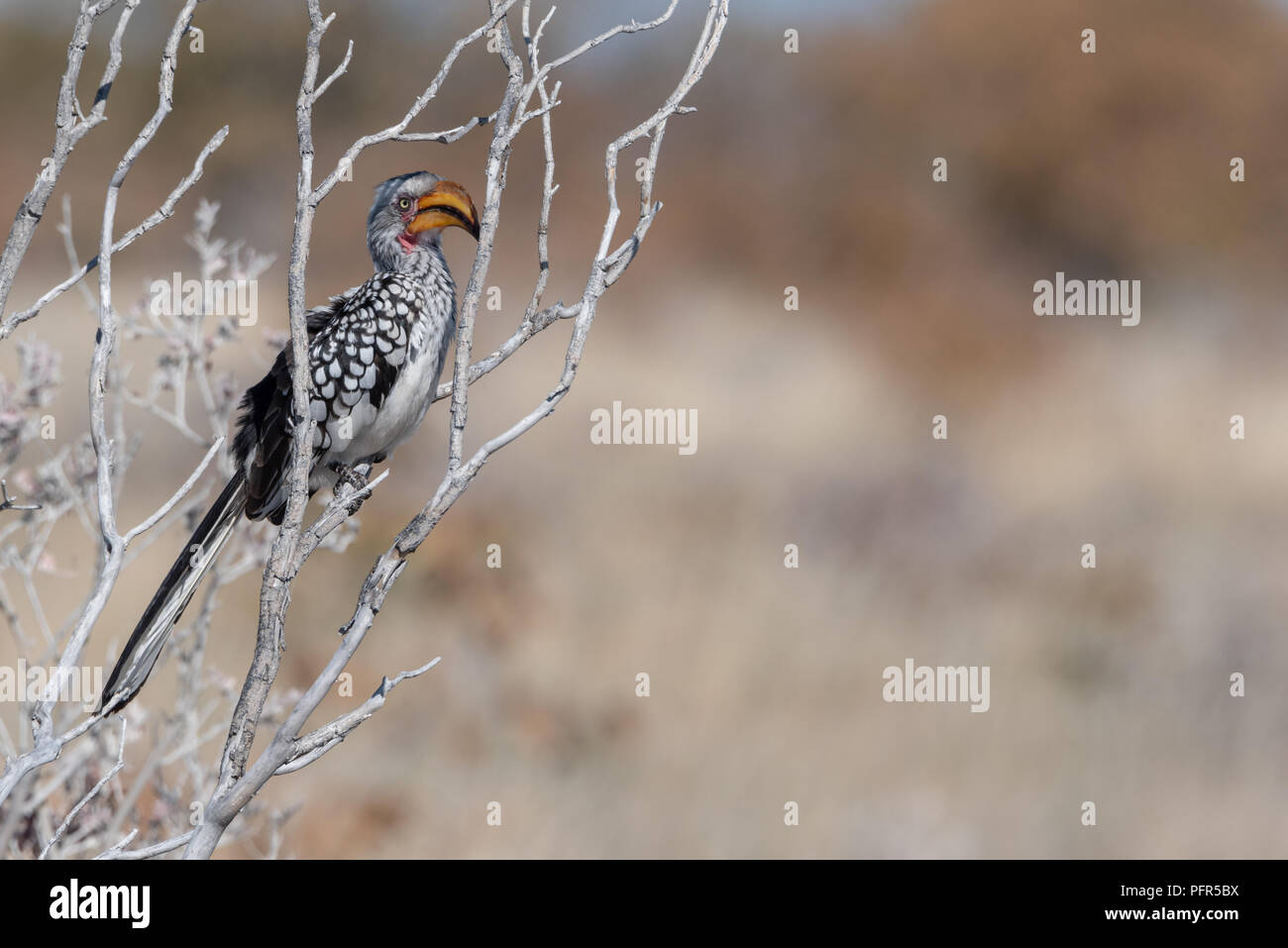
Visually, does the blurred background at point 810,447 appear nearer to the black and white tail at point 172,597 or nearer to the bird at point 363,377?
the bird at point 363,377

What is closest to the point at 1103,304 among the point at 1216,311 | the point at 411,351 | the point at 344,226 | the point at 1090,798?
the point at 1216,311

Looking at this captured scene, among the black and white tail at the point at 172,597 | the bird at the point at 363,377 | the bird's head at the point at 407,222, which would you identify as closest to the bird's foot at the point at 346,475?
the bird at the point at 363,377

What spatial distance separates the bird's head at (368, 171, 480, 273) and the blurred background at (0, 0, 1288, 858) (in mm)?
501

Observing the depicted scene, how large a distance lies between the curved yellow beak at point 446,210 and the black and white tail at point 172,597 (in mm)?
1068

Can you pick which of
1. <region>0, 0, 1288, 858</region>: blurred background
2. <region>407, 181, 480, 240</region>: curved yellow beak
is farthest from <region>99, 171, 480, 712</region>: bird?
<region>0, 0, 1288, 858</region>: blurred background

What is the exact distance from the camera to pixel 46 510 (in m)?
3.81

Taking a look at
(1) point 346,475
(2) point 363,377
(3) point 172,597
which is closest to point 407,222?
(2) point 363,377

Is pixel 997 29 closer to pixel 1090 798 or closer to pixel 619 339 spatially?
pixel 619 339

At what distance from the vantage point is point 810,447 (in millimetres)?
12484

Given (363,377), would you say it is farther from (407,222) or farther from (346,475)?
(407,222)

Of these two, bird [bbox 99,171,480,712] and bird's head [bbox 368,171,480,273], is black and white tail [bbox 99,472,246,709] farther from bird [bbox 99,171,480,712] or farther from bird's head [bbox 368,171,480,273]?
bird's head [bbox 368,171,480,273]

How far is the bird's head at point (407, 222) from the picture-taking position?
408 centimetres

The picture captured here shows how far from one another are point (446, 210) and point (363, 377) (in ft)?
2.05

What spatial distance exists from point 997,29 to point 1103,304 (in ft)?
24.9
